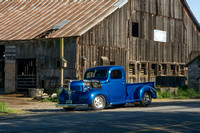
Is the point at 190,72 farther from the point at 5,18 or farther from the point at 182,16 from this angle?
the point at 5,18

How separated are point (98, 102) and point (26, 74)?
17327 mm

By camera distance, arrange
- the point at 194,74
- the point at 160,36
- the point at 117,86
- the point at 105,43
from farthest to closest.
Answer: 1. the point at 160,36
2. the point at 194,74
3. the point at 105,43
4. the point at 117,86

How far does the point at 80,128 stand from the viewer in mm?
9555

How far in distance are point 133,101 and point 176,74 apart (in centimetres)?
1861

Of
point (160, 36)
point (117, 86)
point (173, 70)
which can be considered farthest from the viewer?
point (173, 70)

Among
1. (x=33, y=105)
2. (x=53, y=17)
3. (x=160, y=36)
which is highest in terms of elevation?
(x=53, y=17)

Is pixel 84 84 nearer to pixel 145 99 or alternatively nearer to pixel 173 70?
pixel 145 99

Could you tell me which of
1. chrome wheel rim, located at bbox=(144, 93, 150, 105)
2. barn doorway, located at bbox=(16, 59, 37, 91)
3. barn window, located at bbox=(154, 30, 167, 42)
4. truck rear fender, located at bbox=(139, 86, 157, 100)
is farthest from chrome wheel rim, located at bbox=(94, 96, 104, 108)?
barn window, located at bbox=(154, 30, 167, 42)

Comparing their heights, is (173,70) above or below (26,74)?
above

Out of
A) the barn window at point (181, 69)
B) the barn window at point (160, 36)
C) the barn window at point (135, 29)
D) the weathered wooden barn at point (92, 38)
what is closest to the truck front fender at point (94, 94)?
the weathered wooden barn at point (92, 38)

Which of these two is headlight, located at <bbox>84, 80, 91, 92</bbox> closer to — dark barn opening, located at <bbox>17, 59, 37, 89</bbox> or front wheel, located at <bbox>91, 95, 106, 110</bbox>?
front wheel, located at <bbox>91, 95, 106, 110</bbox>

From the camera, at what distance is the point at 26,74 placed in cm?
3153

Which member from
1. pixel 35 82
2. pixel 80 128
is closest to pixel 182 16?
pixel 35 82

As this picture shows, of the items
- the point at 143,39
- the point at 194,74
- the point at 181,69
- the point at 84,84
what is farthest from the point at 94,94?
the point at 181,69
